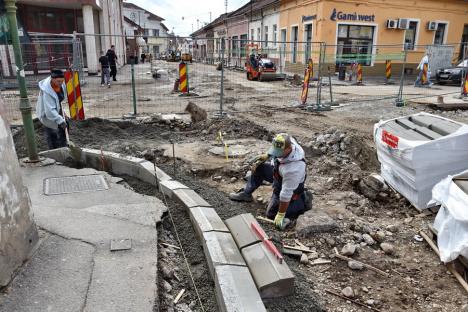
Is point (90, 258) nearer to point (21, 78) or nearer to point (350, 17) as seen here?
point (21, 78)

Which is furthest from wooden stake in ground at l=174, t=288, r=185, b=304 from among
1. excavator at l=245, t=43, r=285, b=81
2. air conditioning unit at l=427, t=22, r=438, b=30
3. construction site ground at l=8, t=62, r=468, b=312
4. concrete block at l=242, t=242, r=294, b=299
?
air conditioning unit at l=427, t=22, r=438, b=30

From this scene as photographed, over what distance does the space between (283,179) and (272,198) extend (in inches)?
16.9

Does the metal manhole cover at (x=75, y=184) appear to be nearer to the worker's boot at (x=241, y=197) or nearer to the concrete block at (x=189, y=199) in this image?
the concrete block at (x=189, y=199)

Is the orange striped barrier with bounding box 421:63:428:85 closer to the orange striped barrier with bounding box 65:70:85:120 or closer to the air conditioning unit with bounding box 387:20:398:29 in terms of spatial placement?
the air conditioning unit with bounding box 387:20:398:29

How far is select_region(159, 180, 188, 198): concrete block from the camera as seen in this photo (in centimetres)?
461

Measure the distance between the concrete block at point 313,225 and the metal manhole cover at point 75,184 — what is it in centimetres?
240

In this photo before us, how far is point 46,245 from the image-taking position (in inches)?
125

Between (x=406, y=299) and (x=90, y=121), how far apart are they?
7.57 m

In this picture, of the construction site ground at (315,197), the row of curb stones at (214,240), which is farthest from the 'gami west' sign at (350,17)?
the row of curb stones at (214,240)

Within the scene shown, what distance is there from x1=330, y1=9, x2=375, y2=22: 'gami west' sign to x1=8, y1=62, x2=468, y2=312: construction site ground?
11.7 m

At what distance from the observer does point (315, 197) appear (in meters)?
5.40

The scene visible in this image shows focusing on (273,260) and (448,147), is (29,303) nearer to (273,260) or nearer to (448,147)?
(273,260)

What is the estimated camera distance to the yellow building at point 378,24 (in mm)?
22038

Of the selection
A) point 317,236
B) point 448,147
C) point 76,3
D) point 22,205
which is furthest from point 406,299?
point 76,3
